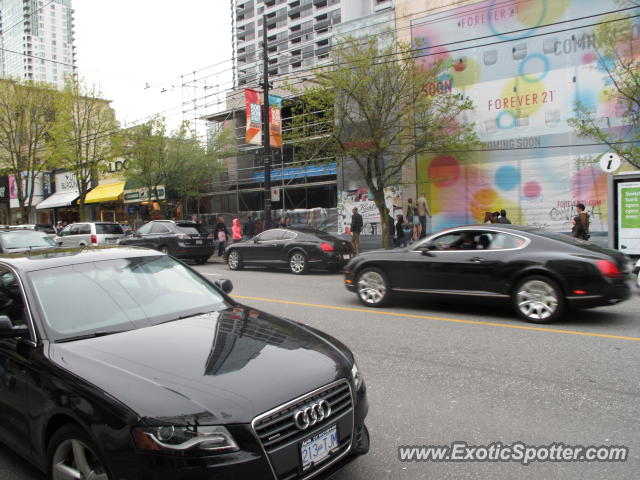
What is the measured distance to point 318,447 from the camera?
8.39 ft

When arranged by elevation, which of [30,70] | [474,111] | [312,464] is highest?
[30,70]

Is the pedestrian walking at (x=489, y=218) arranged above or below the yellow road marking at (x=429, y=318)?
above

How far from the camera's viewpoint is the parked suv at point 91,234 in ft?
66.7

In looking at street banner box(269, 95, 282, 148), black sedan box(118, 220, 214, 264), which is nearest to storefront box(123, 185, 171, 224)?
black sedan box(118, 220, 214, 264)

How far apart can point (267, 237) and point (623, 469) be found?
13.2m

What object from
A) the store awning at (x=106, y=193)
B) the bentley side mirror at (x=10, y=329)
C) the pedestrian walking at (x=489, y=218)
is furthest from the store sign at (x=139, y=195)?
the bentley side mirror at (x=10, y=329)

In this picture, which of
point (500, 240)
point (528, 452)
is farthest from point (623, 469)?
point (500, 240)

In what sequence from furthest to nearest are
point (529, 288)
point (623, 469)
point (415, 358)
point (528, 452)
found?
point (529, 288)
point (415, 358)
point (528, 452)
point (623, 469)

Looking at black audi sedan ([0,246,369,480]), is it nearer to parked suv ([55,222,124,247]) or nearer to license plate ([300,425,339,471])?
license plate ([300,425,339,471])

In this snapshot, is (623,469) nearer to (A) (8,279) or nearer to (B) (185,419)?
(B) (185,419)

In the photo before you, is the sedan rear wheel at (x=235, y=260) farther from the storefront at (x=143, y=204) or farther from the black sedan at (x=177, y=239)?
the storefront at (x=143, y=204)

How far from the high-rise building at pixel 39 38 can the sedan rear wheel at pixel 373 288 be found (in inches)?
5342

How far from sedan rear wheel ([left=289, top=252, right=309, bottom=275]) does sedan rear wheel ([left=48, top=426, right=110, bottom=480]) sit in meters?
11.8

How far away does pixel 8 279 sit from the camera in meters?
3.66
